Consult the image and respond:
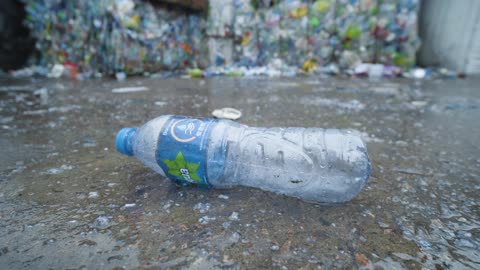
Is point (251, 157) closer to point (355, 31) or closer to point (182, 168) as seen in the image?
point (182, 168)

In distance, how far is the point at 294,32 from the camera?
15.5 ft

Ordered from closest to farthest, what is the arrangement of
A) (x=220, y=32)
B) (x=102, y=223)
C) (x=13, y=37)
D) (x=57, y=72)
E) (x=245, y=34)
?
(x=102, y=223), (x=57, y=72), (x=13, y=37), (x=220, y=32), (x=245, y=34)

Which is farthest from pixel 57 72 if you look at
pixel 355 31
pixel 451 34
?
pixel 451 34

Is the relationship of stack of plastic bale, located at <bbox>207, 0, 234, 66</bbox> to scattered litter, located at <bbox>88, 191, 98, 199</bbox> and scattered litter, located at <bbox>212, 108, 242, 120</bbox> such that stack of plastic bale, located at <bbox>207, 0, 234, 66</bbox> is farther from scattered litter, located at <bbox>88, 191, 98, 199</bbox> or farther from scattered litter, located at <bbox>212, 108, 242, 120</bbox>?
scattered litter, located at <bbox>88, 191, 98, 199</bbox>

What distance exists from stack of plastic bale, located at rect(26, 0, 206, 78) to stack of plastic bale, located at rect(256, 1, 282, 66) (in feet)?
3.55

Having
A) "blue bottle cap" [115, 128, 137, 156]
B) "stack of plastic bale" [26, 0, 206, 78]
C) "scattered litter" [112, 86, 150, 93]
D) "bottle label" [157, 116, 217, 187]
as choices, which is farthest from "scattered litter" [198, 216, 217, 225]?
"stack of plastic bale" [26, 0, 206, 78]

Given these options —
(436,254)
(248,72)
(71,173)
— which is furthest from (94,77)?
(436,254)

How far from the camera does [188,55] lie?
4.37 meters

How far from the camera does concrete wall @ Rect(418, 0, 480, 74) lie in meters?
4.12

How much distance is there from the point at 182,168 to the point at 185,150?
2.3 inches

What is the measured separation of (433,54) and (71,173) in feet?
19.3

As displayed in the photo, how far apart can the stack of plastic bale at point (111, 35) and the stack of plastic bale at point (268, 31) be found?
1.08 m

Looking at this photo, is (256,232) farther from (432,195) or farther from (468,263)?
(432,195)

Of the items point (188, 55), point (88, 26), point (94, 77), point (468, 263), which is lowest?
point (468, 263)
